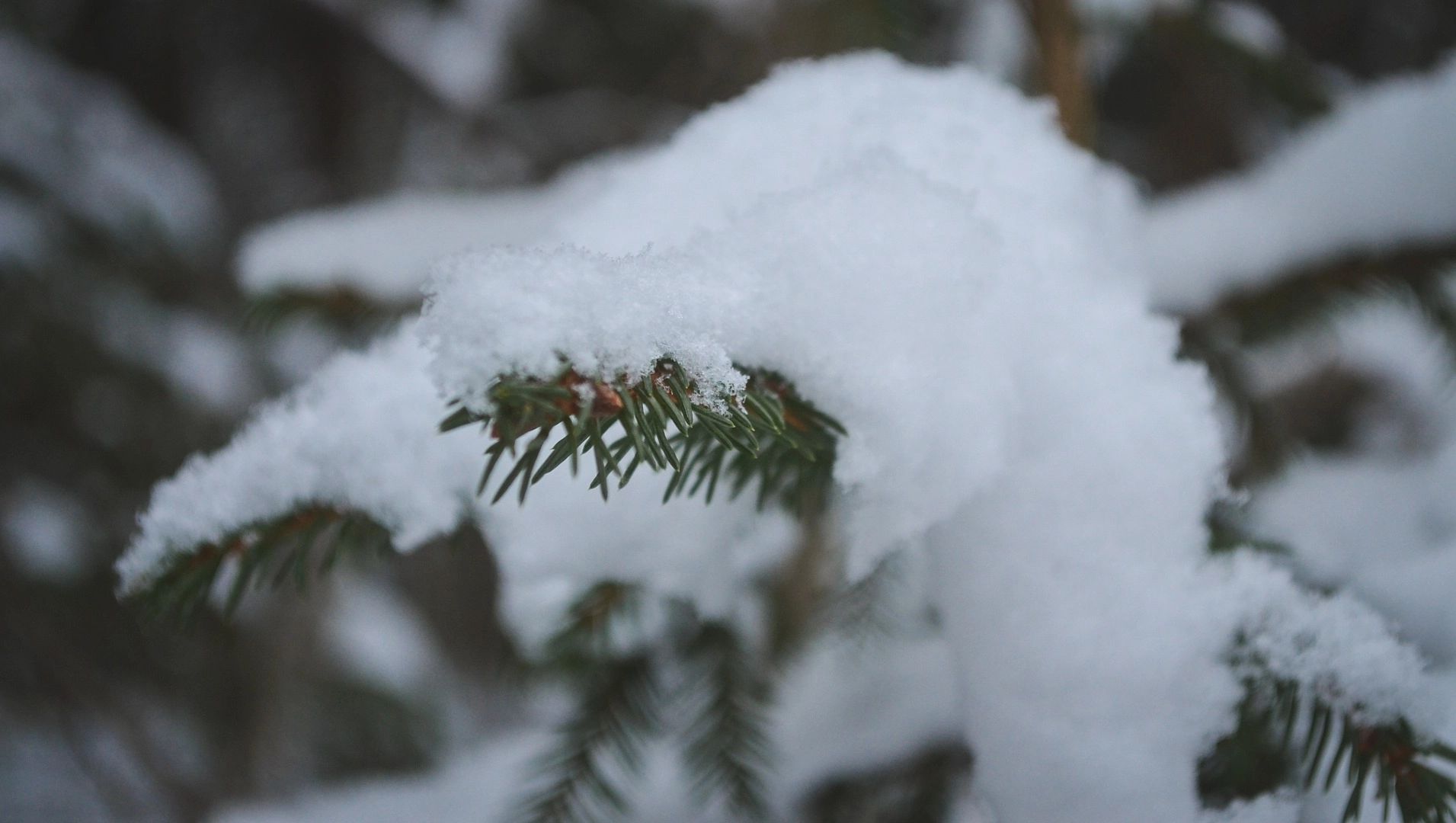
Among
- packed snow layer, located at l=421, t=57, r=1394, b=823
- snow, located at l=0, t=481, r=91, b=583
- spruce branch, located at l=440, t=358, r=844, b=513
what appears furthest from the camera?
snow, located at l=0, t=481, r=91, b=583

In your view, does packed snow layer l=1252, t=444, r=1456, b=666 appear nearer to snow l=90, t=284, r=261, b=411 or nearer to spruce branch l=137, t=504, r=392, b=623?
spruce branch l=137, t=504, r=392, b=623

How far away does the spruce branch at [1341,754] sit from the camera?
450 millimetres

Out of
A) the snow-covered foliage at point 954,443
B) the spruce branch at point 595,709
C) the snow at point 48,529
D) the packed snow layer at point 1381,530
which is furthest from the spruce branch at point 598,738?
the snow at point 48,529

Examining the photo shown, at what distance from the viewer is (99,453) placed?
2.01m

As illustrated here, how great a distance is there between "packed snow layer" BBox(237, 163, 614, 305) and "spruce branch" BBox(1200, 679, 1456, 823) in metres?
0.74

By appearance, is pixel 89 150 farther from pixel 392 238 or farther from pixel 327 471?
pixel 327 471

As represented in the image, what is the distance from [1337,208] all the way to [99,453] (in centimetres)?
265

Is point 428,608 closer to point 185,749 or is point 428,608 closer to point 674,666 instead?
point 185,749

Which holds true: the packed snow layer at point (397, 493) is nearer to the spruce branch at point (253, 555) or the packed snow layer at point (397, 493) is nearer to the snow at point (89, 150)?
the spruce branch at point (253, 555)

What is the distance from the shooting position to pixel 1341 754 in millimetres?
→ 492

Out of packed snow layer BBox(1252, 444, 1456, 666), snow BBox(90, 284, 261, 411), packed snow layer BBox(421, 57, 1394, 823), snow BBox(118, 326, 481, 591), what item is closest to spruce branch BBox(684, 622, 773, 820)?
packed snow layer BBox(421, 57, 1394, 823)

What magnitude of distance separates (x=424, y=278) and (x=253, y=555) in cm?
37

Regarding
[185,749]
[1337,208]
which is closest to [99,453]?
[185,749]

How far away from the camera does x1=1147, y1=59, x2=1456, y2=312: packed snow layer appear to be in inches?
32.1
